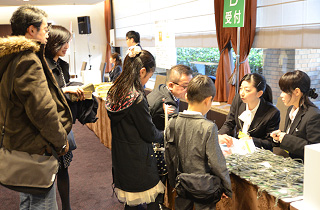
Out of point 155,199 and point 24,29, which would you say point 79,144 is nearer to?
point 155,199

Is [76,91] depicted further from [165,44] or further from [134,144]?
[165,44]

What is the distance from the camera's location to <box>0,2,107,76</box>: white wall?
37.2 ft

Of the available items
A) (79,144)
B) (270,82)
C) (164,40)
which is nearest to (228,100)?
(270,82)

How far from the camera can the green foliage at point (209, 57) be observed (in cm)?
495

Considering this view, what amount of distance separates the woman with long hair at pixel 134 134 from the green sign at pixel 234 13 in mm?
2003

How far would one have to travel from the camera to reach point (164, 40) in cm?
517

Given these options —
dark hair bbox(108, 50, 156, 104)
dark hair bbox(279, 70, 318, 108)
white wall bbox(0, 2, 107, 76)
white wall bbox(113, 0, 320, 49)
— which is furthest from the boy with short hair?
white wall bbox(0, 2, 107, 76)

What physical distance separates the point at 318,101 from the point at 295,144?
190 cm

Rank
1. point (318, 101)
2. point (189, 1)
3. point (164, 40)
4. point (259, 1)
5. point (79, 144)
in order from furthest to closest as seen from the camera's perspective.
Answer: point (189, 1) → point (79, 144) → point (164, 40) → point (259, 1) → point (318, 101)

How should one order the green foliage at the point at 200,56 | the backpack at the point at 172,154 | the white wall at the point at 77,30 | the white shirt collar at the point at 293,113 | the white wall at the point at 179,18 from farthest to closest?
the white wall at the point at 77,30, the green foliage at the point at 200,56, the white wall at the point at 179,18, the white shirt collar at the point at 293,113, the backpack at the point at 172,154

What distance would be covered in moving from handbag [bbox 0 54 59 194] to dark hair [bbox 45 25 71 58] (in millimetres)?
769

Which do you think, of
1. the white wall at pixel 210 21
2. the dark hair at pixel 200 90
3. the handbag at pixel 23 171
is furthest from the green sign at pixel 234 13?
the handbag at pixel 23 171

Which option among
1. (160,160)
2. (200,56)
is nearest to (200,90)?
(160,160)

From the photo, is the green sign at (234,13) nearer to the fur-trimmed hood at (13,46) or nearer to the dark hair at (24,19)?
the dark hair at (24,19)
